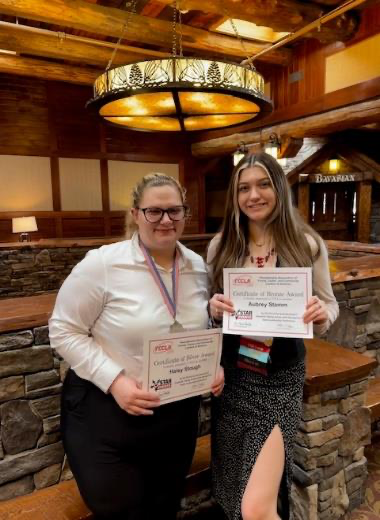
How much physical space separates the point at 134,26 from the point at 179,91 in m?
2.88

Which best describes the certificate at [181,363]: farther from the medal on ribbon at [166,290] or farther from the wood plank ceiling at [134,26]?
the wood plank ceiling at [134,26]

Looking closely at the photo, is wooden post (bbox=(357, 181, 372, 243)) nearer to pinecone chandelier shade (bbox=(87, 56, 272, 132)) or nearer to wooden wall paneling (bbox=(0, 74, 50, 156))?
pinecone chandelier shade (bbox=(87, 56, 272, 132))

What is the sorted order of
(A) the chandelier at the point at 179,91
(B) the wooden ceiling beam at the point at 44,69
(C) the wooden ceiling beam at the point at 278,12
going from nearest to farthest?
1. (A) the chandelier at the point at 179,91
2. (C) the wooden ceiling beam at the point at 278,12
3. (B) the wooden ceiling beam at the point at 44,69

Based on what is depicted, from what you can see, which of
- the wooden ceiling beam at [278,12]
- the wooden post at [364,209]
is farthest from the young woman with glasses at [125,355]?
the wooden post at [364,209]

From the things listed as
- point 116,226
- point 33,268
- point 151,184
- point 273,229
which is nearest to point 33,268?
point 33,268

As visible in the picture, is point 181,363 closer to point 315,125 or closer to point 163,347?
point 163,347

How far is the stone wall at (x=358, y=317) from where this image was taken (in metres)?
2.64

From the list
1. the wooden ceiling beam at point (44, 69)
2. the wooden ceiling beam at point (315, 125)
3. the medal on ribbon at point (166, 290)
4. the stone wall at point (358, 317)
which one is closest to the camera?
the medal on ribbon at point (166, 290)

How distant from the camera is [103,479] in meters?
1.16

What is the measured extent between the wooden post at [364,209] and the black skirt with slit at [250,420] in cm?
859

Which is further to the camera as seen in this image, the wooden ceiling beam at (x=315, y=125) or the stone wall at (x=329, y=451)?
the wooden ceiling beam at (x=315, y=125)

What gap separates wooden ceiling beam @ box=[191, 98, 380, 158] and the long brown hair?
460 cm

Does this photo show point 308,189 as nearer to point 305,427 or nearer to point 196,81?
point 196,81

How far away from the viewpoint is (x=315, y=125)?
233 inches
